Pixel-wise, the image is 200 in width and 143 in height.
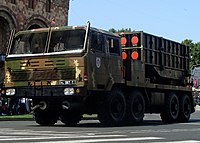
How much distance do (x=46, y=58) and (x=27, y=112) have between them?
14.7 m

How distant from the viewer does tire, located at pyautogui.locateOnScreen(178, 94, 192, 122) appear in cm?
2200

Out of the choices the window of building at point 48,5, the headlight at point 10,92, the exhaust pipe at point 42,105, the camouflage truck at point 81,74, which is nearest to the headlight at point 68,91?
the camouflage truck at point 81,74

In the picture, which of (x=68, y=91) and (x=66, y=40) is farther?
(x=66, y=40)

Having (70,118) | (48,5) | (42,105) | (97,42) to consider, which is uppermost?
(48,5)

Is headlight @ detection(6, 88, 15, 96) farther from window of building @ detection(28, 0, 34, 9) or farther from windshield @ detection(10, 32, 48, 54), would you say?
window of building @ detection(28, 0, 34, 9)

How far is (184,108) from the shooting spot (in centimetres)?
2228

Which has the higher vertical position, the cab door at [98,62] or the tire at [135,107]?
the cab door at [98,62]

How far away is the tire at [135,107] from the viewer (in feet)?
59.5

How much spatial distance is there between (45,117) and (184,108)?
662cm

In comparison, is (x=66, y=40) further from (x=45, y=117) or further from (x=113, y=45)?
(x=45, y=117)

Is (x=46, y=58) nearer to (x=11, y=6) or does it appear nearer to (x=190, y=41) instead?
(x=11, y=6)

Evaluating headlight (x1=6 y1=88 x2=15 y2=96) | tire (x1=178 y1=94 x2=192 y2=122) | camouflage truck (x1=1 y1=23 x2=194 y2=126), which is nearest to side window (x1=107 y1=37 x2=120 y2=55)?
camouflage truck (x1=1 y1=23 x2=194 y2=126)

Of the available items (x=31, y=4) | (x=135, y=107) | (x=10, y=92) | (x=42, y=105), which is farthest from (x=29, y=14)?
(x=42, y=105)

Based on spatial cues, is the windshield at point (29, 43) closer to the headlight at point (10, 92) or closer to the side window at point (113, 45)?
the headlight at point (10, 92)
